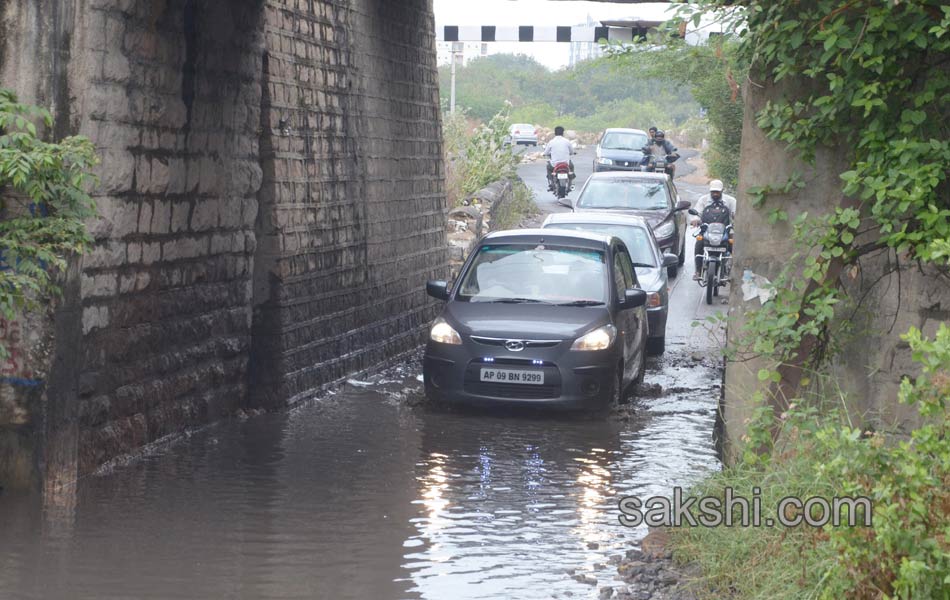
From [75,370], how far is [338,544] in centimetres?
241

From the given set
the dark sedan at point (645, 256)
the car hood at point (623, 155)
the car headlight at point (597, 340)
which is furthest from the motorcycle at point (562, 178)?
the car headlight at point (597, 340)

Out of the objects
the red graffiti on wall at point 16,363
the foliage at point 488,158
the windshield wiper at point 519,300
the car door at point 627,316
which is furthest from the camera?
the foliage at point 488,158

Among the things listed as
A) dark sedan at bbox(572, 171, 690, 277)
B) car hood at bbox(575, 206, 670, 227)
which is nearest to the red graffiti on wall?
car hood at bbox(575, 206, 670, 227)

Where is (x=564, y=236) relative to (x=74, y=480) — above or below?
above

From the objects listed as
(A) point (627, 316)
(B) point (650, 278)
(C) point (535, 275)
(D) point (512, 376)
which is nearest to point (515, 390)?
(D) point (512, 376)

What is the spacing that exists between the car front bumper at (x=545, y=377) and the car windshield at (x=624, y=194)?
1218cm

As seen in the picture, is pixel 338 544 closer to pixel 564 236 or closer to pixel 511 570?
pixel 511 570

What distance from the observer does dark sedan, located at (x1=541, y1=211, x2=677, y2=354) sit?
16.5 meters

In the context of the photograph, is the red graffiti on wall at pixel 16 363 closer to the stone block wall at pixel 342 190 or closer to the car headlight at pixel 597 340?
the stone block wall at pixel 342 190

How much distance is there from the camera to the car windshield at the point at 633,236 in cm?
1758

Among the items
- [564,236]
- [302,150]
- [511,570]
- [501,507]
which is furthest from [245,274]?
[511,570]

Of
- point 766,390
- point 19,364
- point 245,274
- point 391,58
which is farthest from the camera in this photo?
point 391,58

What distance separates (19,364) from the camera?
9016mm

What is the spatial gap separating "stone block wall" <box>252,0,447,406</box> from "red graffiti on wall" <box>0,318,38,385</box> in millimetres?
3746
